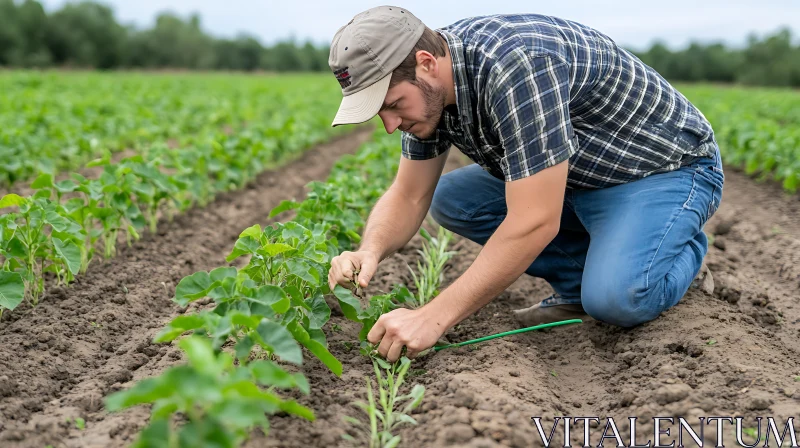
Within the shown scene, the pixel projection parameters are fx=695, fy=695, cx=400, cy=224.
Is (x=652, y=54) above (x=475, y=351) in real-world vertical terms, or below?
below

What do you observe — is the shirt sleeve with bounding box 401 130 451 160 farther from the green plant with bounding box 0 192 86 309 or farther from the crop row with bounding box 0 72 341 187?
the crop row with bounding box 0 72 341 187

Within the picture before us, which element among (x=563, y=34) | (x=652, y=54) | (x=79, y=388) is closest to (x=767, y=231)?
(x=563, y=34)

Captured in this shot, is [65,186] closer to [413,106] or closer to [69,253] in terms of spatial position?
[69,253]

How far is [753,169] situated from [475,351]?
5775 millimetres

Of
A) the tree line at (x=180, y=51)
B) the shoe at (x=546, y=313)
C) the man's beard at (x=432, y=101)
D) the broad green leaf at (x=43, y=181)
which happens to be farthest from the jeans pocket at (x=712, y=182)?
the tree line at (x=180, y=51)

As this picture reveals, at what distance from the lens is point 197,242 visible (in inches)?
181

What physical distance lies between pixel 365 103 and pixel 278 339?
3.22 ft

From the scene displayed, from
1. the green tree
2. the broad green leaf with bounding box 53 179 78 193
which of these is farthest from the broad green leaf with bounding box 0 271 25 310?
the green tree

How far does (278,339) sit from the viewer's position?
190cm

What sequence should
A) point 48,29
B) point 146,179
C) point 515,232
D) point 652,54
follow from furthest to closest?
point 652,54, point 48,29, point 146,179, point 515,232

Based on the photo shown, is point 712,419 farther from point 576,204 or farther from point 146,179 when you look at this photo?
point 146,179

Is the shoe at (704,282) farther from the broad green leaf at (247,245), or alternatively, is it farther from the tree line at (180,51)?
the tree line at (180,51)

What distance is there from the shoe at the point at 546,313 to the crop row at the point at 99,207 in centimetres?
212

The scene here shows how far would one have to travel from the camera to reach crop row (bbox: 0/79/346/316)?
318 cm
